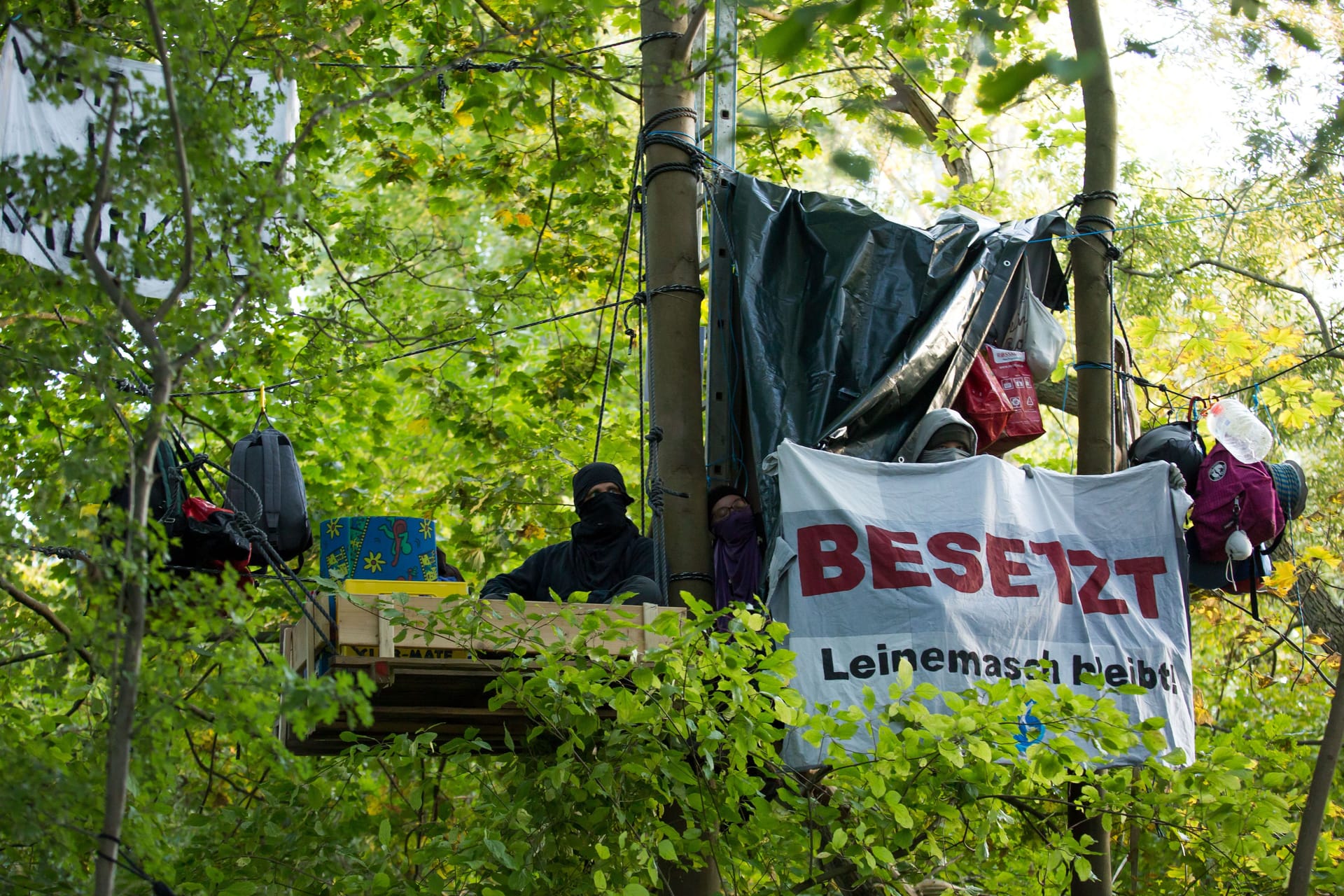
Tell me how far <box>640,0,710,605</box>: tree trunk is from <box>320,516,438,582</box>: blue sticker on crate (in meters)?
1.19

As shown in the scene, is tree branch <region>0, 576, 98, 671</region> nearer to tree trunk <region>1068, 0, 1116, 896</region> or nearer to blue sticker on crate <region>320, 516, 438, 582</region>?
blue sticker on crate <region>320, 516, 438, 582</region>

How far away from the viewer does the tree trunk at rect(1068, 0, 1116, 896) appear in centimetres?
708

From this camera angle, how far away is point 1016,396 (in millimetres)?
6859

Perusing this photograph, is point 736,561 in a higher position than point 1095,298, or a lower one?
lower

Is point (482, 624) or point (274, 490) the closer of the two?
Result: point (482, 624)

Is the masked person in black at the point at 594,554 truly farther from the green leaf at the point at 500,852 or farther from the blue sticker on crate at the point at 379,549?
the green leaf at the point at 500,852

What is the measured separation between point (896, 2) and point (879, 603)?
9.04 ft

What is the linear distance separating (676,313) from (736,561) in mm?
1235

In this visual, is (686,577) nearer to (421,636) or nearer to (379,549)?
(379,549)

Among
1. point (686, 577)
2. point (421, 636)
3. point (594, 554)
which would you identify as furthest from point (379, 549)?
point (686, 577)

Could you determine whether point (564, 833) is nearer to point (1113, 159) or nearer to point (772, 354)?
point (772, 354)

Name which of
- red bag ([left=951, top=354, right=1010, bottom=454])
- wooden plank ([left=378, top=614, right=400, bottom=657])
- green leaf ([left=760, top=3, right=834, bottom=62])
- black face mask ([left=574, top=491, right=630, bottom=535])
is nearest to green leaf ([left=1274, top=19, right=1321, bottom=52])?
green leaf ([left=760, top=3, right=834, bottom=62])

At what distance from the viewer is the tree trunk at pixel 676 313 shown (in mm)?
6453

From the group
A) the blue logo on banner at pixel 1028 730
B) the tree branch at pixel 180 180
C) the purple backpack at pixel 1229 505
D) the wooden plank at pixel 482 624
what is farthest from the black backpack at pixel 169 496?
the purple backpack at pixel 1229 505
